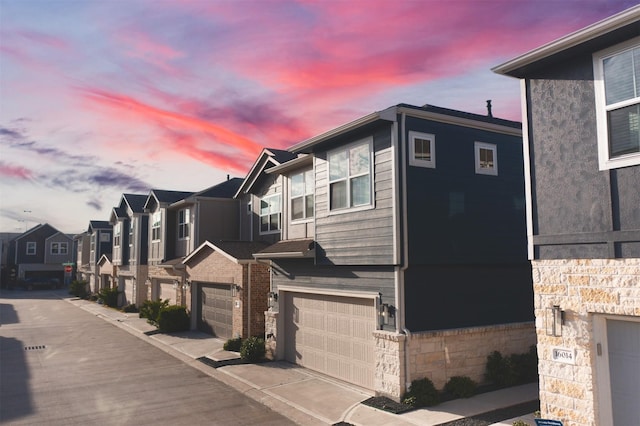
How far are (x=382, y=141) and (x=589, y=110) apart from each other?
18.0 ft

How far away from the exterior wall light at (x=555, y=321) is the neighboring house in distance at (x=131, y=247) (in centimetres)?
3002

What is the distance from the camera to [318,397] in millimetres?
12844

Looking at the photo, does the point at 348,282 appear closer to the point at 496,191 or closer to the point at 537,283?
the point at 496,191

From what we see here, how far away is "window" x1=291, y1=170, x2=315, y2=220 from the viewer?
57.4 ft

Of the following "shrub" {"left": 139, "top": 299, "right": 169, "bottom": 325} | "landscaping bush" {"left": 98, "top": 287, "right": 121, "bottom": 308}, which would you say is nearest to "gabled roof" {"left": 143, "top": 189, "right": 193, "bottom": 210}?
"shrub" {"left": 139, "top": 299, "right": 169, "bottom": 325}

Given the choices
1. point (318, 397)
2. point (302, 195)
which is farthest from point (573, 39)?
point (302, 195)

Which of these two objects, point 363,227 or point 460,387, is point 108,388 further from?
point 460,387

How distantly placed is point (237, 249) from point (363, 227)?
8.91 meters

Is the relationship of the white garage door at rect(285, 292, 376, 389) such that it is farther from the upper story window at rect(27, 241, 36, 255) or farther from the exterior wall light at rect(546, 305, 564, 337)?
the upper story window at rect(27, 241, 36, 255)

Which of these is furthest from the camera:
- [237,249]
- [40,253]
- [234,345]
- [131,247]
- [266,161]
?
[40,253]

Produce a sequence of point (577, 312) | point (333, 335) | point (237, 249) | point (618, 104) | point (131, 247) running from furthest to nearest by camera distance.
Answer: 1. point (131, 247)
2. point (237, 249)
3. point (333, 335)
4. point (577, 312)
5. point (618, 104)

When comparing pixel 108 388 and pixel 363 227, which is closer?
pixel 363 227

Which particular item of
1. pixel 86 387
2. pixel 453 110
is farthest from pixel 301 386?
pixel 453 110

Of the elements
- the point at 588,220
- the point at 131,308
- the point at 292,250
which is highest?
Answer: the point at 588,220
